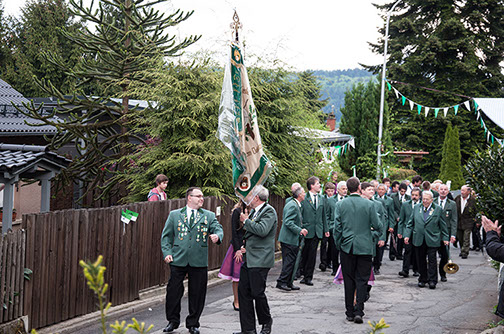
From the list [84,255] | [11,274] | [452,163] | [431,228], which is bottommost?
[11,274]

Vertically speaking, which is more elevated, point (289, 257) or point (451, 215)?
point (451, 215)

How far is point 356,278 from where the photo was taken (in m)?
9.16

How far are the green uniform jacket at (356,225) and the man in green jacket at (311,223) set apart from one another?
9.73ft

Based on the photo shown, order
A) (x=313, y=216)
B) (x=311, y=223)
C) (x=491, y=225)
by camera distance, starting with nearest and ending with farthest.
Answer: (x=491, y=225) → (x=311, y=223) → (x=313, y=216)

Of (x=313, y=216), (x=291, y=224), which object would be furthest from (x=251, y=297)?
(x=313, y=216)

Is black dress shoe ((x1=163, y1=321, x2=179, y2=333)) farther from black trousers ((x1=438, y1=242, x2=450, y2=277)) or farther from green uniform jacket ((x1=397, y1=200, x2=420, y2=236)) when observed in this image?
green uniform jacket ((x1=397, y1=200, x2=420, y2=236))

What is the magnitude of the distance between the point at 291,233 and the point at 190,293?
3652 mm

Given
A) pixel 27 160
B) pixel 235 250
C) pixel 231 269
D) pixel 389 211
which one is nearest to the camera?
pixel 235 250

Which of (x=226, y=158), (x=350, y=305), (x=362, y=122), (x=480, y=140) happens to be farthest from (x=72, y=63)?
(x=350, y=305)

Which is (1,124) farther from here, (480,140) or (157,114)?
(480,140)

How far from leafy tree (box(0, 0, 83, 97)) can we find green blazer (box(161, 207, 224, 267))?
35.4m

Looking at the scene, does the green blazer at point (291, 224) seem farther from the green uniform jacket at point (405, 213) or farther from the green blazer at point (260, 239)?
the green blazer at point (260, 239)

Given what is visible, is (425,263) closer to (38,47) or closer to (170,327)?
(170,327)

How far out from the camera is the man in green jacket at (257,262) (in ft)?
26.0
